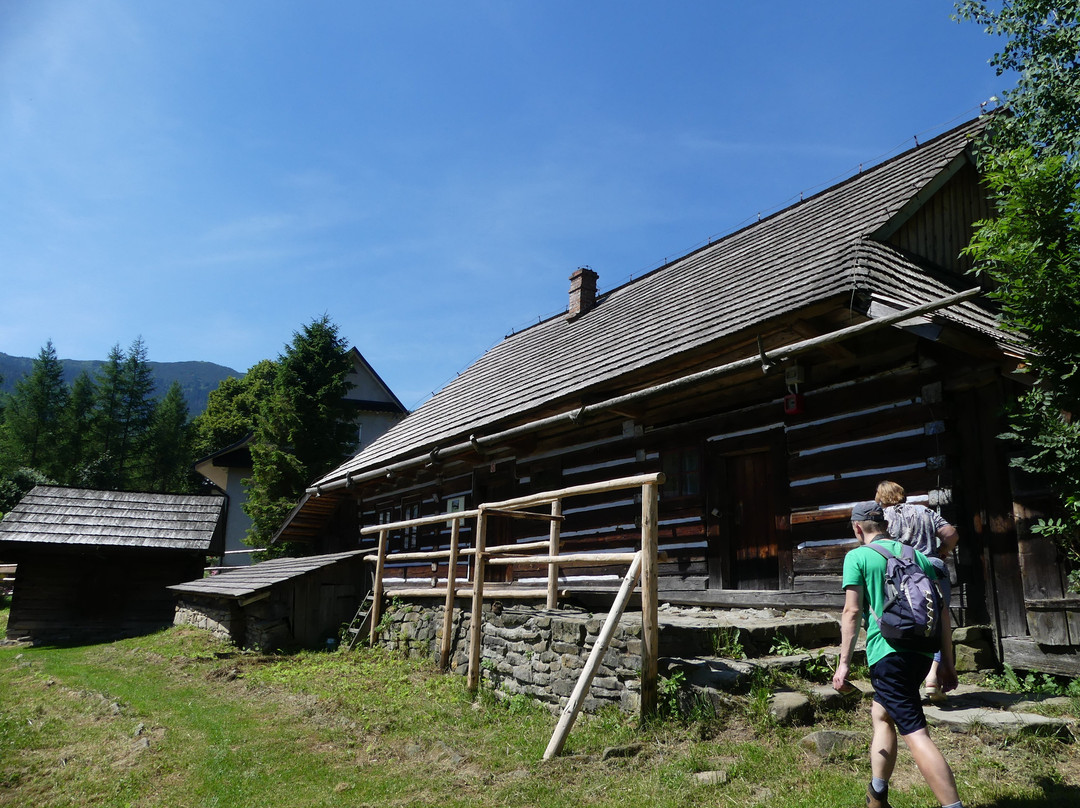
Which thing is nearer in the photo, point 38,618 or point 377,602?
point 377,602

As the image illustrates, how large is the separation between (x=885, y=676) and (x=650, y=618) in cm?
219

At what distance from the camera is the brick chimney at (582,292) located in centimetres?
1641

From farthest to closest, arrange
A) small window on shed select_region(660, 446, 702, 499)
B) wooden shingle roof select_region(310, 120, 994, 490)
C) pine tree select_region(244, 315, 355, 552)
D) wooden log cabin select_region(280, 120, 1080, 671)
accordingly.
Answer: pine tree select_region(244, 315, 355, 552)
small window on shed select_region(660, 446, 702, 499)
wooden shingle roof select_region(310, 120, 994, 490)
wooden log cabin select_region(280, 120, 1080, 671)

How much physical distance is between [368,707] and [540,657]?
1.81m

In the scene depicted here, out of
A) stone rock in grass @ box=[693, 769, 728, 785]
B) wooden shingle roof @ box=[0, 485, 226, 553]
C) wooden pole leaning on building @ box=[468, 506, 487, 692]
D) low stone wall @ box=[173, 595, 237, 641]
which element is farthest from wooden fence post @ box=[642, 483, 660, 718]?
wooden shingle roof @ box=[0, 485, 226, 553]

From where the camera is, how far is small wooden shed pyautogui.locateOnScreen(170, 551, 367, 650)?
39.0 feet

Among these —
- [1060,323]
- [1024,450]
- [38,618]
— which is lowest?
[38,618]

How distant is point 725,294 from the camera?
10.6 meters

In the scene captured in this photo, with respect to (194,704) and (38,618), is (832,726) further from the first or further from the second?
(38,618)

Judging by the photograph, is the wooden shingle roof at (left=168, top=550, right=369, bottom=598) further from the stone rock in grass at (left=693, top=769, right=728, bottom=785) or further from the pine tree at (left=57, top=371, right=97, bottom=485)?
the pine tree at (left=57, top=371, right=97, bottom=485)

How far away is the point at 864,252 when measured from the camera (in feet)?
28.0

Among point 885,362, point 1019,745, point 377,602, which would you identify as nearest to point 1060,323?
point 885,362

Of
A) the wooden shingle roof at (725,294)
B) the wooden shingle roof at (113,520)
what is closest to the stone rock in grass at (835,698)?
the wooden shingle roof at (725,294)

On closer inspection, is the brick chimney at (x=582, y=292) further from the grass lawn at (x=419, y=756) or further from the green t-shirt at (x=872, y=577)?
the green t-shirt at (x=872, y=577)
